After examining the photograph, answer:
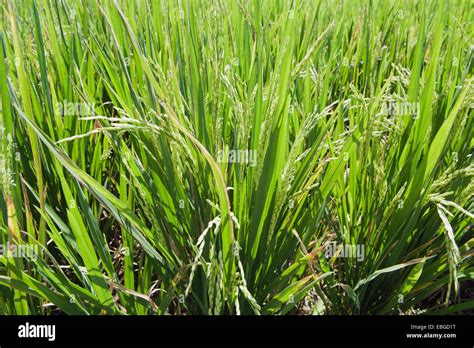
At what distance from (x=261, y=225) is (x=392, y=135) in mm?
472

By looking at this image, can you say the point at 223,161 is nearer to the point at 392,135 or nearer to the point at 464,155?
the point at 392,135

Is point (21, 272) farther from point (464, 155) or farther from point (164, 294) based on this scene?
point (464, 155)

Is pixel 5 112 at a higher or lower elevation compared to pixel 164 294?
higher

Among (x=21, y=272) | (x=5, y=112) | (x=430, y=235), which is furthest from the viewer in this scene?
(x=430, y=235)

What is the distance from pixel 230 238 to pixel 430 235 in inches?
21.1

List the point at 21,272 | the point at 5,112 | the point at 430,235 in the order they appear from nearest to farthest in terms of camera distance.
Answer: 1. the point at 21,272
2. the point at 5,112
3. the point at 430,235

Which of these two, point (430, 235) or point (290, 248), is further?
point (430, 235)

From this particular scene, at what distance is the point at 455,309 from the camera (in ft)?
3.08
